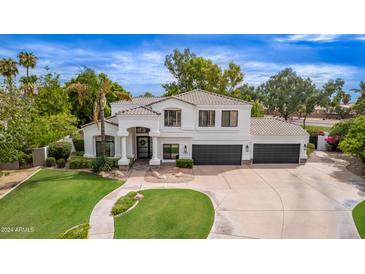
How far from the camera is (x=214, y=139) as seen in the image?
18016 mm

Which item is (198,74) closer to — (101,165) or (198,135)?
(198,135)

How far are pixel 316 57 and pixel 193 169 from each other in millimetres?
10483

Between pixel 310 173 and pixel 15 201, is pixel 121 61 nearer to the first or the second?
pixel 15 201

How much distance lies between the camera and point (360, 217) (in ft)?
32.7

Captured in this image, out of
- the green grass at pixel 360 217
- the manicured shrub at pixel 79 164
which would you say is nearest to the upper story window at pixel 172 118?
the manicured shrub at pixel 79 164

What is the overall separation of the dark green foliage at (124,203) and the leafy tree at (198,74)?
23.9 metres

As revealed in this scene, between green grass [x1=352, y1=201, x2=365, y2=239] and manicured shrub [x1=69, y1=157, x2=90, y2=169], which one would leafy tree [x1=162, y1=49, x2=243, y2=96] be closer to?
manicured shrub [x1=69, y1=157, x2=90, y2=169]

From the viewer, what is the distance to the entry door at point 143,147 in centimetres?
1939

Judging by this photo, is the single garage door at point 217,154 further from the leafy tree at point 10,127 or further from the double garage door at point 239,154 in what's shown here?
the leafy tree at point 10,127

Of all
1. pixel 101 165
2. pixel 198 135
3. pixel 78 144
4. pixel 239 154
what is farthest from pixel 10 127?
pixel 239 154

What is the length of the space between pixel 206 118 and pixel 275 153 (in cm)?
665

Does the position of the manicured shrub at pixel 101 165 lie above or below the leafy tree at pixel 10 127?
below

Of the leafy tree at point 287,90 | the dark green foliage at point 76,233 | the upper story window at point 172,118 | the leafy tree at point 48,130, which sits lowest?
the dark green foliage at point 76,233

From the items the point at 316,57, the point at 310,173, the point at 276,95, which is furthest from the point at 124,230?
the point at 276,95
